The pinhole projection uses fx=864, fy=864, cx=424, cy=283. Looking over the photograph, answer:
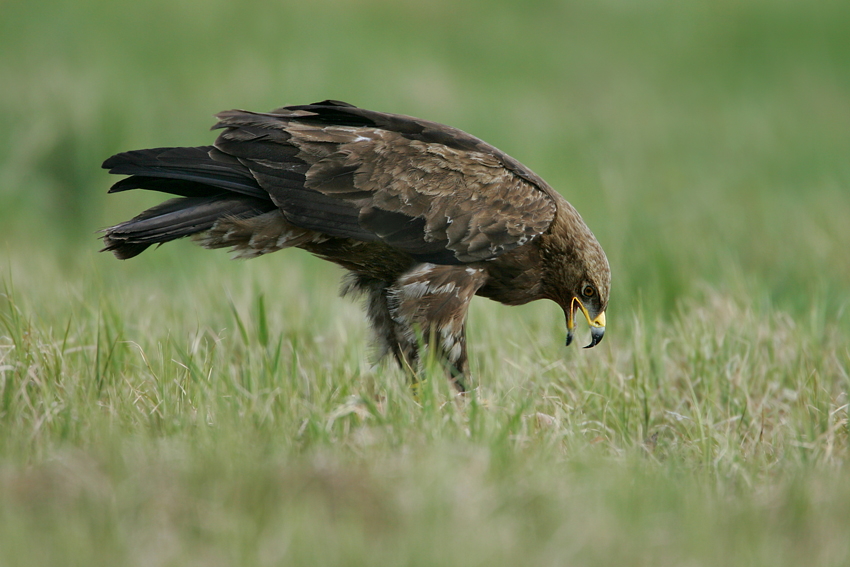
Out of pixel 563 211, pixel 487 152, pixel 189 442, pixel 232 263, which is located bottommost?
pixel 232 263

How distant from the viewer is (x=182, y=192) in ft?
13.3

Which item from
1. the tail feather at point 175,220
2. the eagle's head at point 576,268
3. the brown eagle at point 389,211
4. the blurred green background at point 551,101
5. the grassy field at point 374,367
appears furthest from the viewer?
the blurred green background at point 551,101

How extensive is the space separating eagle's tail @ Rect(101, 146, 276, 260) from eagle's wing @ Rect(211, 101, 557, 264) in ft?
0.26

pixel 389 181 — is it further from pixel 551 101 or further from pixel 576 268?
pixel 551 101

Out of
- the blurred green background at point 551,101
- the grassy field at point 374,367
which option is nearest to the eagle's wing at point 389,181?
the grassy field at point 374,367

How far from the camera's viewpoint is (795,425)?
3799 mm

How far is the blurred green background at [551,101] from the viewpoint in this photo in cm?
736

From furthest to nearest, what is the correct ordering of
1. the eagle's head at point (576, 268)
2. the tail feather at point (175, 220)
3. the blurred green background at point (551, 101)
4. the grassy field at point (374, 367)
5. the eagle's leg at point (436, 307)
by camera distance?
1. the blurred green background at point (551, 101)
2. the eagle's head at point (576, 268)
3. the eagle's leg at point (436, 307)
4. the tail feather at point (175, 220)
5. the grassy field at point (374, 367)

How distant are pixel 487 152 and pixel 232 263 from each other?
367 cm

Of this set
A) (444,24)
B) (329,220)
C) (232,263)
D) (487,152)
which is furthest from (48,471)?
(444,24)

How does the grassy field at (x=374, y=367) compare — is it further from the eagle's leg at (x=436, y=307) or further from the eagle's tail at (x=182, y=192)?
the eagle's tail at (x=182, y=192)

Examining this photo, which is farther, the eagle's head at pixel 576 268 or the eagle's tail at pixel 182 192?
the eagle's head at pixel 576 268

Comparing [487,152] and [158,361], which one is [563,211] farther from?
[158,361]

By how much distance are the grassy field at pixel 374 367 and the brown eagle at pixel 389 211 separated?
415 millimetres
